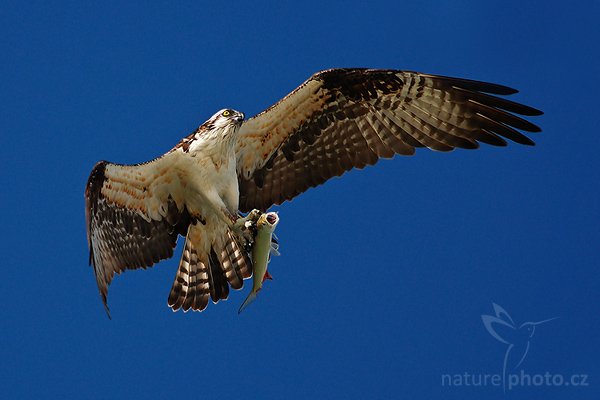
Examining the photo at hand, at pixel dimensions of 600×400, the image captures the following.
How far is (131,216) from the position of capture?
487 inches

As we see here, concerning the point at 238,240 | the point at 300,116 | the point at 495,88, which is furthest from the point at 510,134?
the point at 238,240

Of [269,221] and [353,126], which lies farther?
[353,126]

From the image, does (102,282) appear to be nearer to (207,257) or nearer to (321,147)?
(207,257)

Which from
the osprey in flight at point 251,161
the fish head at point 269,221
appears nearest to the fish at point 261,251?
the fish head at point 269,221

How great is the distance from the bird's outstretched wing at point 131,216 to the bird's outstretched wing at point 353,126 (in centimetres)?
84

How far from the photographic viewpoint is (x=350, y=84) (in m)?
11.8

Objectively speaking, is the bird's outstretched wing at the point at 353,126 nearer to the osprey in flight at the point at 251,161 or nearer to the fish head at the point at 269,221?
the osprey in flight at the point at 251,161

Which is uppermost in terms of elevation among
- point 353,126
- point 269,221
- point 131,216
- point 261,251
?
point 353,126

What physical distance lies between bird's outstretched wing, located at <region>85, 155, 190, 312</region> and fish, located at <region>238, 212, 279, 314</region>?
4.03 ft

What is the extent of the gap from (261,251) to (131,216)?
188cm

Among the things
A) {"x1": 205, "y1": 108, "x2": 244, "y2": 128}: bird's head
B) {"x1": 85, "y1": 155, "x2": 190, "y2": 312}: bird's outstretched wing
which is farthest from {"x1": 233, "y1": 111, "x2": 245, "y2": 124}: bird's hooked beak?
{"x1": 85, "y1": 155, "x2": 190, "y2": 312}: bird's outstretched wing

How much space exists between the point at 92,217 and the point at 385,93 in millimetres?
3466

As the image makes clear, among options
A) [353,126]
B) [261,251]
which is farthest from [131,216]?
[353,126]

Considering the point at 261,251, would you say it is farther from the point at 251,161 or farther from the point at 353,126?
the point at 353,126
